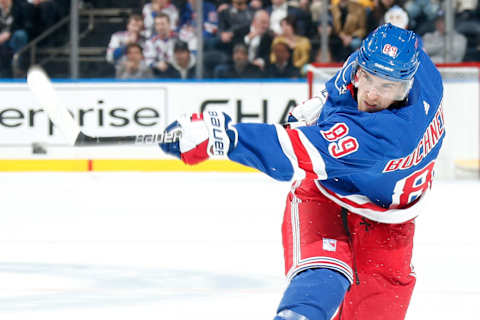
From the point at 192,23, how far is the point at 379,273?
5537 mm

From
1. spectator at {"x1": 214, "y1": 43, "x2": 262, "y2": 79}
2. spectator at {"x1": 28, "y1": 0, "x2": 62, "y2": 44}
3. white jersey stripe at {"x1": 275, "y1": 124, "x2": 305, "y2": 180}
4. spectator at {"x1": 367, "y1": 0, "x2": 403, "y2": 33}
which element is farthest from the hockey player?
spectator at {"x1": 28, "y1": 0, "x2": 62, "y2": 44}

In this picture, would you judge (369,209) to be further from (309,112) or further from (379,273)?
(309,112)

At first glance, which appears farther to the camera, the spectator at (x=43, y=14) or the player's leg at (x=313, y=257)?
the spectator at (x=43, y=14)

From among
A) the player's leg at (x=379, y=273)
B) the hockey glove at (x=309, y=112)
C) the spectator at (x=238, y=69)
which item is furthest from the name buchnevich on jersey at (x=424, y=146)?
the spectator at (x=238, y=69)

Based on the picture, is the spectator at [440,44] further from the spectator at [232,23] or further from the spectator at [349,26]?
the spectator at [232,23]

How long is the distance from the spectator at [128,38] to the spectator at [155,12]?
5 centimetres

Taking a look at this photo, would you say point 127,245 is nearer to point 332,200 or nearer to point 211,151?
point 332,200

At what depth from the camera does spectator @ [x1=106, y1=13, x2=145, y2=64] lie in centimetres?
756

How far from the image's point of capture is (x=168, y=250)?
13.8ft

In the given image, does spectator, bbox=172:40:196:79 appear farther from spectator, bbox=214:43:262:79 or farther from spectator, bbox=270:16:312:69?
spectator, bbox=270:16:312:69

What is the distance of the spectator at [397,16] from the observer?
7363mm

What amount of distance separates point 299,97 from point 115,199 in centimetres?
230

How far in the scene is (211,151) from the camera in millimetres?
1804

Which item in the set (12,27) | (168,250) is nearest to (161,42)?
(12,27)
